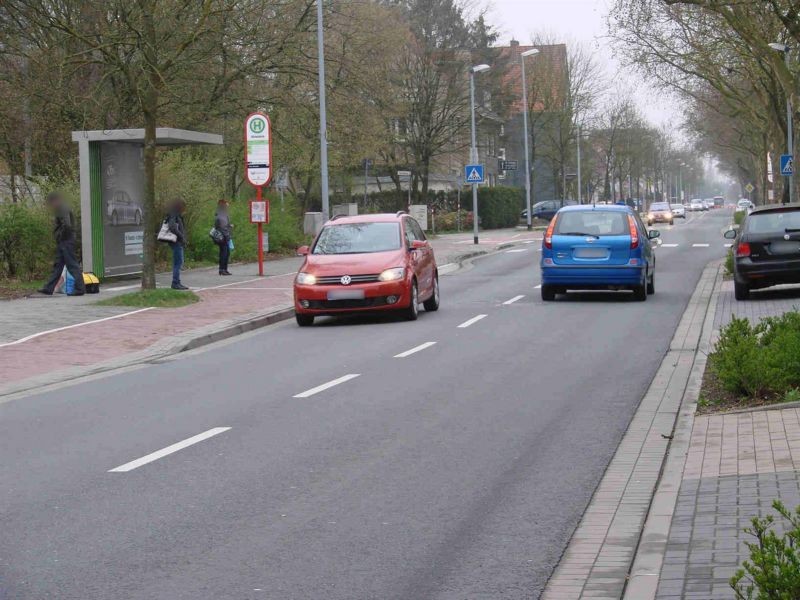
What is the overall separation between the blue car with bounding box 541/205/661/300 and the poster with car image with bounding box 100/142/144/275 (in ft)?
32.2

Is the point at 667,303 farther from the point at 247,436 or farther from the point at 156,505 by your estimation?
the point at 156,505

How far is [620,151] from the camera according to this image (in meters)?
99.4

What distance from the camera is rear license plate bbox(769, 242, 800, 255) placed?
20.4m

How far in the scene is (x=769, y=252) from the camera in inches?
806

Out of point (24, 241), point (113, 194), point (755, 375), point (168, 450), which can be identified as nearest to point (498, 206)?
point (113, 194)

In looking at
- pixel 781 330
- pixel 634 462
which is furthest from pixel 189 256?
pixel 634 462

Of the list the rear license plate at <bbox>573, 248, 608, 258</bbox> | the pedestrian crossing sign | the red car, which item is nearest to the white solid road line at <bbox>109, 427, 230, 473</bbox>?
the red car

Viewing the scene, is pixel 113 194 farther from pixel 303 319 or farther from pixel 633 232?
pixel 633 232

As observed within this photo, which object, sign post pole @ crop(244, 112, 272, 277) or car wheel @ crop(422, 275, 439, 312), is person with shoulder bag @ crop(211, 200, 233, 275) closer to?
sign post pole @ crop(244, 112, 272, 277)

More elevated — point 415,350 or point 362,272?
point 362,272

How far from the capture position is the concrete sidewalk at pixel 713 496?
5.37 m

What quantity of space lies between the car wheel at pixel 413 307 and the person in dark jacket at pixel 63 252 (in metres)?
7.57

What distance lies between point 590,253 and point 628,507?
14.1 meters

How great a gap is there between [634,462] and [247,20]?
77.6 feet
